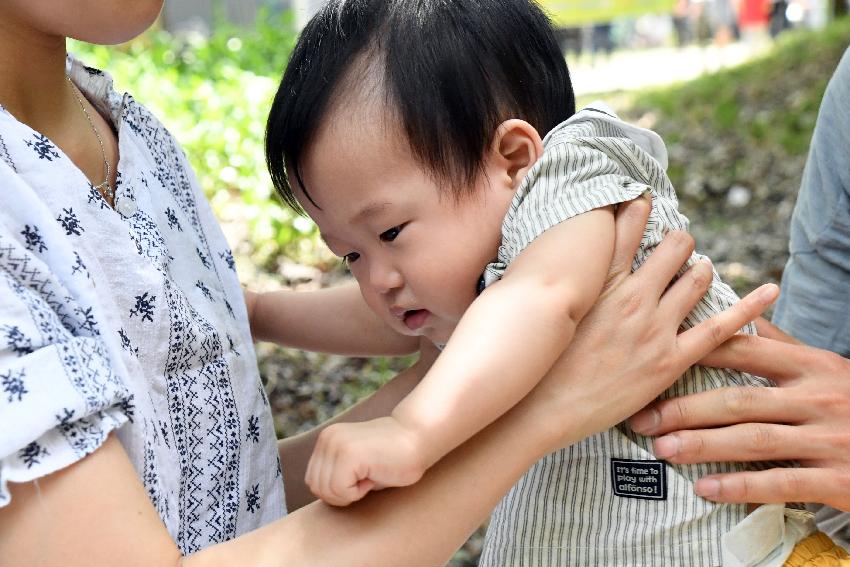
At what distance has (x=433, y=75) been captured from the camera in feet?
5.43

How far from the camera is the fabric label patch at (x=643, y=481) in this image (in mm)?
1599

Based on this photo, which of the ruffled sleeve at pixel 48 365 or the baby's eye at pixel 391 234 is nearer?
the ruffled sleeve at pixel 48 365

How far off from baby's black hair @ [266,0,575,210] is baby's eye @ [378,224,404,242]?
11 cm

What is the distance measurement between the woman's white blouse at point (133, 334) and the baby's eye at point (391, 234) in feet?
1.07

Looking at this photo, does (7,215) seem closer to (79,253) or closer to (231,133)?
(79,253)

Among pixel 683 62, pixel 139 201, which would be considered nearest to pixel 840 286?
pixel 139 201

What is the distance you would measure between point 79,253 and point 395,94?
58cm

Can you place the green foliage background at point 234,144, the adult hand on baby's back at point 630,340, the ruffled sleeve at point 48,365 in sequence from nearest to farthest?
the ruffled sleeve at point 48,365 < the adult hand on baby's back at point 630,340 < the green foliage background at point 234,144

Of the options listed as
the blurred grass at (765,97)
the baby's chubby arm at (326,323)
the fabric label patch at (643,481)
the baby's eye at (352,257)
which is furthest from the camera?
the blurred grass at (765,97)

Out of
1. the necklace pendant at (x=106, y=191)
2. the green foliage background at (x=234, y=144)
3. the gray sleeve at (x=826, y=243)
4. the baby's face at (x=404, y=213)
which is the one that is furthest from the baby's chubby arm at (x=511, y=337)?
the green foliage background at (x=234, y=144)

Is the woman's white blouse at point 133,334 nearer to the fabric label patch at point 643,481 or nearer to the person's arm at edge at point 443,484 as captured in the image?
the person's arm at edge at point 443,484

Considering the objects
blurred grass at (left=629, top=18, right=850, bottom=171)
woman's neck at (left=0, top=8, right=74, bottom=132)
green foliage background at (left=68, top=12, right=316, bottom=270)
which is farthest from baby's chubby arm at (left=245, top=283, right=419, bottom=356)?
blurred grass at (left=629, top=18, right=850, bottom=171)

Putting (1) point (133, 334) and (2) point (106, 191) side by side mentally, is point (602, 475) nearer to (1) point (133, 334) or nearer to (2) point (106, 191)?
(1) point (133, 334)

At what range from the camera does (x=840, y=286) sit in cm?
226
